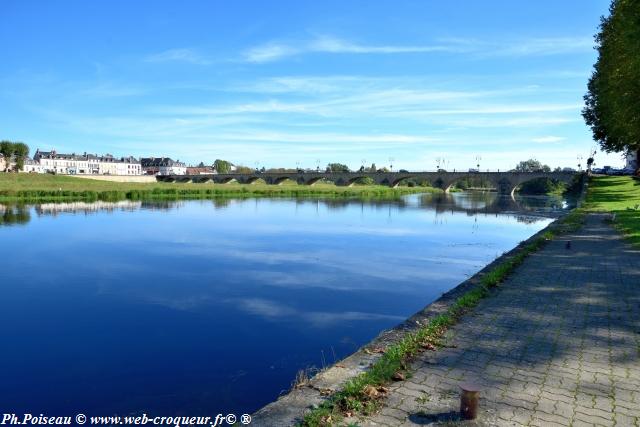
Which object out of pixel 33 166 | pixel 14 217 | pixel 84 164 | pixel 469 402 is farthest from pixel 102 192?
pixel 84 164

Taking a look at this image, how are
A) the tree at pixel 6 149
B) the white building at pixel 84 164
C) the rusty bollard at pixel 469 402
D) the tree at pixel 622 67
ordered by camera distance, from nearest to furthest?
the rusty bollard at pixel 469 402
the tree at pixel 622 67
the tree at pixel 6 149
the white building at pixel 84 164

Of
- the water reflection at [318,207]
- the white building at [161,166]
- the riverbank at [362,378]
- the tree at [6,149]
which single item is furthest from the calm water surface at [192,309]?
the white building at [161,166]

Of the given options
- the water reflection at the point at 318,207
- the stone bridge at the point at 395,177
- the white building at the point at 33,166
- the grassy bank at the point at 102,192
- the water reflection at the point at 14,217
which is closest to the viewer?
the water reflection at the point at 14,217

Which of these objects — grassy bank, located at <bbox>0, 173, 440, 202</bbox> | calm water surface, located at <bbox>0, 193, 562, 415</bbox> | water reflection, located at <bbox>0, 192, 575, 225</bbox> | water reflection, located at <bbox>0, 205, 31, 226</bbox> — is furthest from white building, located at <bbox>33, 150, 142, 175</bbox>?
calm water surface, located at <bbox>0, 193, 562, 415</bbox>

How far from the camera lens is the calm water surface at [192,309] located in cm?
736

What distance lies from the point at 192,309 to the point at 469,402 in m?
8.43

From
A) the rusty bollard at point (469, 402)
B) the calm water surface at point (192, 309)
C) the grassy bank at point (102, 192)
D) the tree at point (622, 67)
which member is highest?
the tree at point (622, 67)

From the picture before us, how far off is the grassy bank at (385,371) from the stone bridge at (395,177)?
86609 mm

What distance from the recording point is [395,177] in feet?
364

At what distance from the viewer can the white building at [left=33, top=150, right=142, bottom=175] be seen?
161 metres

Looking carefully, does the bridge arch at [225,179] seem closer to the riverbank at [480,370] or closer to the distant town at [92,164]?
the distant town at [92,164]

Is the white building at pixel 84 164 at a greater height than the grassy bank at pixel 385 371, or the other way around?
the white building at pixel 84 164

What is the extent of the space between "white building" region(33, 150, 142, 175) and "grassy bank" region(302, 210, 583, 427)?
16400 cm

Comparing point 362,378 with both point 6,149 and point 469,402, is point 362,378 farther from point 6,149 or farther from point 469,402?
point 6,149
